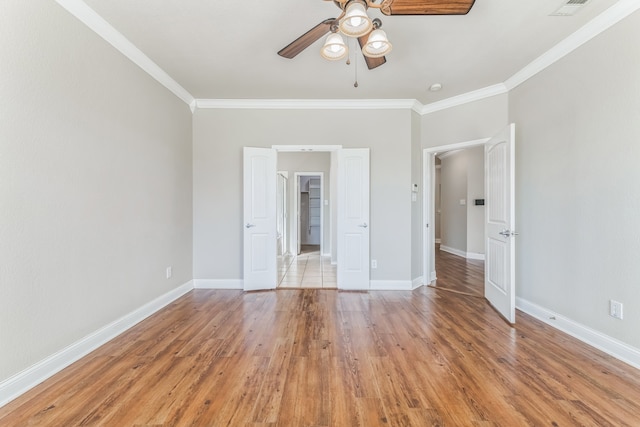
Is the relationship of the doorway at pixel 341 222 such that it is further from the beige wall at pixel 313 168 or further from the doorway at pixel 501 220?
the beige wall at pixel 313 168

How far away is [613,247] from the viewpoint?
2152 millimetres

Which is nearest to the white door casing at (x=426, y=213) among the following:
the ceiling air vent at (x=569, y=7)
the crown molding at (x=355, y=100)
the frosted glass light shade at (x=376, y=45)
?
the crown molding at (x=355, y=100)

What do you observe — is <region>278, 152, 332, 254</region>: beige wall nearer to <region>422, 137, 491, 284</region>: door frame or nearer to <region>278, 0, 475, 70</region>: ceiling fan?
<region>422, 137, 491, 284</region>: door frame

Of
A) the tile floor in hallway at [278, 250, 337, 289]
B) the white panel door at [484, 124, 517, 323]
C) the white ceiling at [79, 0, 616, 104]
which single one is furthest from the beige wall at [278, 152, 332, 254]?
the white panel door at [484, 124, 517, 323]

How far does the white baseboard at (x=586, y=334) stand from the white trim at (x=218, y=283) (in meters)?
3.55

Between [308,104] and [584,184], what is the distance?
3172 mm

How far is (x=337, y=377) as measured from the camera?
181cm

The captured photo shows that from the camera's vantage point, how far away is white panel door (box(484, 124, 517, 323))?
2701mm

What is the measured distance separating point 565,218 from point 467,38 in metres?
1.91

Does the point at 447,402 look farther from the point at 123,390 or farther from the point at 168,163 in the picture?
the point at 168,163

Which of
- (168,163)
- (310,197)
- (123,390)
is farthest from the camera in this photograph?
(310,197)

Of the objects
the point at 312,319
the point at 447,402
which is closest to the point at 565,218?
the point at 447,402

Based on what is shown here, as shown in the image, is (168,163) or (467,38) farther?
(168,163)

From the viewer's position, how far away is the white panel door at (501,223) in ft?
8.86
